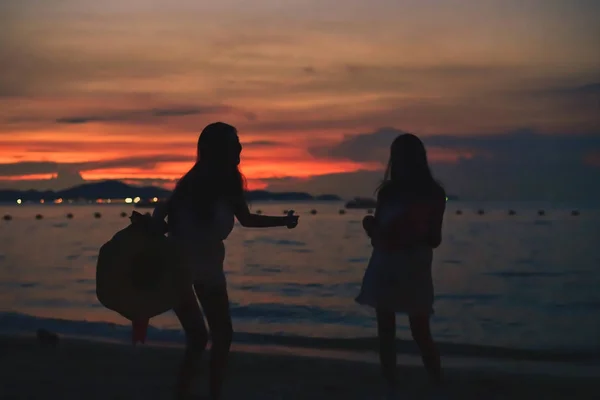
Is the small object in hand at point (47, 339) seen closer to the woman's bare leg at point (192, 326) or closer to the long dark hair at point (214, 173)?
the woman's bare leg at point (192, 326)

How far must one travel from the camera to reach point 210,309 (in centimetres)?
457

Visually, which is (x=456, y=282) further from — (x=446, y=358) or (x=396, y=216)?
(x=396, y=216)

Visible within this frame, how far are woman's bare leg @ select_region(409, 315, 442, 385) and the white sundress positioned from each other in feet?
0.42

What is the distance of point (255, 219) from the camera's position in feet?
15.5

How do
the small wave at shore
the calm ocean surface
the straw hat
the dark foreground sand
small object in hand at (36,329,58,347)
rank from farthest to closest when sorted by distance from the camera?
the calm ocean surface < the small wave at shore < small object in hand at (36,329,58,347) < the dark foreground sand < the straw hat

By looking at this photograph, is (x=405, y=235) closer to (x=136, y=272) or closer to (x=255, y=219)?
(x=255, y=219)

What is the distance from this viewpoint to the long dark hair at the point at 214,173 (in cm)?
458

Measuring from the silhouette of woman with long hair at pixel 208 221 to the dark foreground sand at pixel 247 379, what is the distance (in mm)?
1690

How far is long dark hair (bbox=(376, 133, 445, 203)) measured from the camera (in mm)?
5008

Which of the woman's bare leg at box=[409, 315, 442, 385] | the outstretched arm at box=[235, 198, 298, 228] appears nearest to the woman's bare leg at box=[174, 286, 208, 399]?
the outstretched arm at box=[235, 198, 298, 228]

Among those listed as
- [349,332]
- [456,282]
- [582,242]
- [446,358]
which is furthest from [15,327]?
[582,242]

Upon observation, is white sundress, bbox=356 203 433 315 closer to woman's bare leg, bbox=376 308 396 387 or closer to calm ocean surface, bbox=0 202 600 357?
woman's bare leg, bbox=376 308 396 387

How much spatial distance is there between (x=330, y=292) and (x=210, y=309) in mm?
14003

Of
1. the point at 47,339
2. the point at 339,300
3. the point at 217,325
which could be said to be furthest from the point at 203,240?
the point at 339,300
